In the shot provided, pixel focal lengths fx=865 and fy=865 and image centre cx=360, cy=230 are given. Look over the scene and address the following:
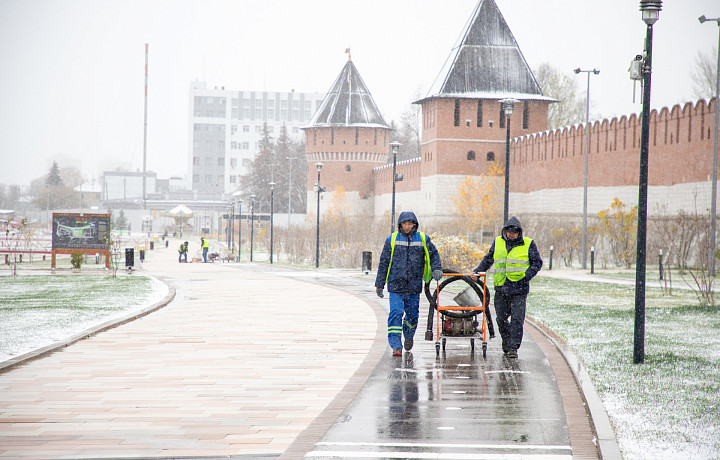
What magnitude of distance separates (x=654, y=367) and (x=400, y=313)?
2.53 m

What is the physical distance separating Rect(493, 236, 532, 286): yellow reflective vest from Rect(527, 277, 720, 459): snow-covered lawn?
1.14 meters

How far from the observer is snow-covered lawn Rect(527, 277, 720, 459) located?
5.57 m

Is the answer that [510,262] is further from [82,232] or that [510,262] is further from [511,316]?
[82,232]

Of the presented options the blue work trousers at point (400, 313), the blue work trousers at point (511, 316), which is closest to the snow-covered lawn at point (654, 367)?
the blue work trousers at point (511, 316)

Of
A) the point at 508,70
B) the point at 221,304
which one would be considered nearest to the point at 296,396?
the point at 221,304

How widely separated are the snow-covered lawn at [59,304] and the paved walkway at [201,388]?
527mm

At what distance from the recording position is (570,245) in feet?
117

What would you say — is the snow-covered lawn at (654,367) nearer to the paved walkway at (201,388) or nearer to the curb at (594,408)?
the curb at (594,408)

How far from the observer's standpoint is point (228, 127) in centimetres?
14538

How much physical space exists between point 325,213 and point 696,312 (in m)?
55.0

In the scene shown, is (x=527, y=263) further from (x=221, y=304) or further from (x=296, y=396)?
(x=221, y=304)

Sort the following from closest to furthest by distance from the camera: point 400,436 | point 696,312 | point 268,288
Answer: point 400,436, point 696,312, point 268,288

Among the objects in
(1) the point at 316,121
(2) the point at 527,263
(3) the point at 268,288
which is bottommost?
(3) the point at 268,288

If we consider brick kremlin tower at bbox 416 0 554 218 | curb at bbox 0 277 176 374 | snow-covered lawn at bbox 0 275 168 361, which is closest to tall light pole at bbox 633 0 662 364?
curb at bbox 0 277 176 374
